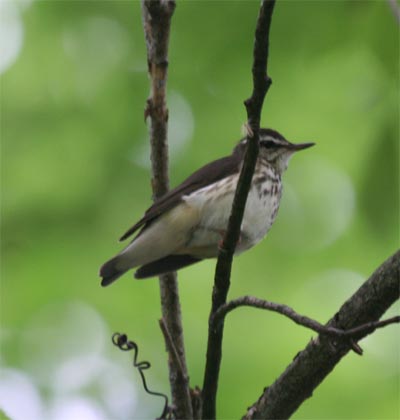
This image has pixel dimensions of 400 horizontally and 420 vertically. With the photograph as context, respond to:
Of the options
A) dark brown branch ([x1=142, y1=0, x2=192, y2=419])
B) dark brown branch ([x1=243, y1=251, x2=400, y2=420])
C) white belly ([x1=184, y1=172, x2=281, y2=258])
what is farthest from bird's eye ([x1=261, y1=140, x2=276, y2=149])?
dark brown branch ([x1=243, y1=251, x2=400, y2=420])

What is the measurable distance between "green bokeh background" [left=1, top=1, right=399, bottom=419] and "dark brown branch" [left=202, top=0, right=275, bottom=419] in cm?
216

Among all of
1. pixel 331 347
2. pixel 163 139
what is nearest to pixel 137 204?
pixel 163 139

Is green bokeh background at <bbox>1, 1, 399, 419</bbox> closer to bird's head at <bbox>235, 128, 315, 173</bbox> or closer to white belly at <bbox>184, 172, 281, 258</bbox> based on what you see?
bird's head at <bbox>235, 128, 315, 173</bbox>

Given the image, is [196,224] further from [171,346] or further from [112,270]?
[171,346]

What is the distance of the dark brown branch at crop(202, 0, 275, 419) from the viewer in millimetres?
2516

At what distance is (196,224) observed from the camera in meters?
4.81

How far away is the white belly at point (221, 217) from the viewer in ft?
15.5

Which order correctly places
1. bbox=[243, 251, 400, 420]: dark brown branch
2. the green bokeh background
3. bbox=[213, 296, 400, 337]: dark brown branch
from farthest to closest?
the green bokeh background → bbox=[243, 251, 400, 420]: dark brown branch → bbox=[213, 296, 400, 337]: dark brown branch

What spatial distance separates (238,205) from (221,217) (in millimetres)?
1720

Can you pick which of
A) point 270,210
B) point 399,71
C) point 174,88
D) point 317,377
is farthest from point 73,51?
point 317,377

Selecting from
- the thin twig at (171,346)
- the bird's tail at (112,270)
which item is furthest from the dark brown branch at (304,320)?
the bird's tail at (112,270)

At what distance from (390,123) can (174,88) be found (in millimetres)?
2635

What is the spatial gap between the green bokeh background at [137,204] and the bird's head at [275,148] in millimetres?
332

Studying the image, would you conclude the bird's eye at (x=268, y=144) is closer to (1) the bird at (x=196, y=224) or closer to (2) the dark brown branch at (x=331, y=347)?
(1) the bird at (x=196, y=224)
